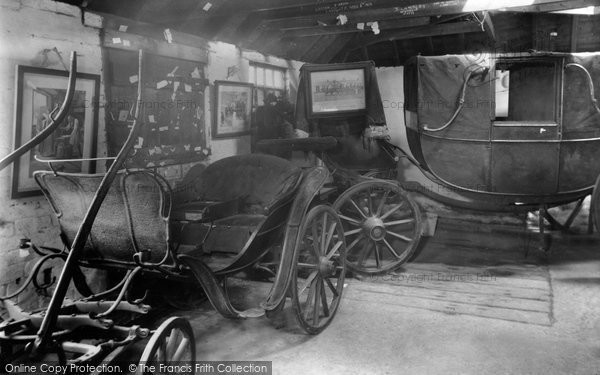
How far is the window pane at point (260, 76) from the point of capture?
628cm

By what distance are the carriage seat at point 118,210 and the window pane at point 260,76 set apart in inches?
159

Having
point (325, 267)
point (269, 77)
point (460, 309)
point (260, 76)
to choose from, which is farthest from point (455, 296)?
point (269, 77)

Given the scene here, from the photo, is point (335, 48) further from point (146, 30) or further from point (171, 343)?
point (171, 343)

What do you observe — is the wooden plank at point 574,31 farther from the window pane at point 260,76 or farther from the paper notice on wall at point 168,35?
the paper notice on wall at point 168,35

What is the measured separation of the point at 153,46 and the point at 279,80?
2.86m

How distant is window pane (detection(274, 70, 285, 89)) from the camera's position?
22.4 ft

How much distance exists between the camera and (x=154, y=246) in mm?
2510

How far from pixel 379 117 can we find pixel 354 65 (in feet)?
2.03

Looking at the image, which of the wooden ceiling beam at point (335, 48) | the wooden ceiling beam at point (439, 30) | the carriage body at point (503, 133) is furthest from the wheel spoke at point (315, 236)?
the wooden ceiling beam at point (335, 48)

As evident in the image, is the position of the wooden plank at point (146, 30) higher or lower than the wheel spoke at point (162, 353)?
higher

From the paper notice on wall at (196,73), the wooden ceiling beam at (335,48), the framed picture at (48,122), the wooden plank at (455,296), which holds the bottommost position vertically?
the wooden plank at (455,296)

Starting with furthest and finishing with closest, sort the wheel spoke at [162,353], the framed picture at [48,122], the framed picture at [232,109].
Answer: the framed picture at [232,109]
the framed picture at [48,122]
the wheel spoke at [162,353]

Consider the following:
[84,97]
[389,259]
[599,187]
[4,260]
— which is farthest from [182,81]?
[599,187]

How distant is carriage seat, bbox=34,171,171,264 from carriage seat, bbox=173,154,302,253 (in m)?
0.59
